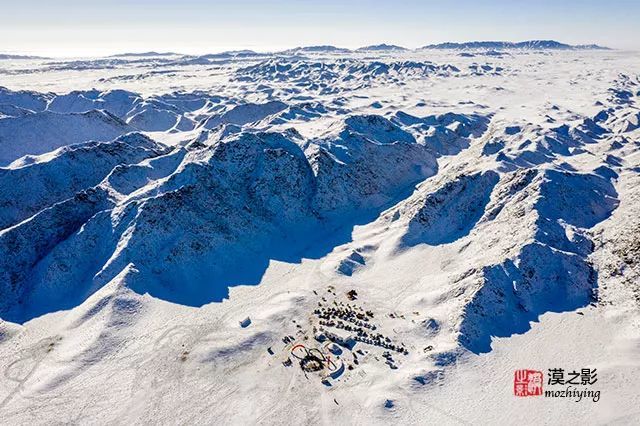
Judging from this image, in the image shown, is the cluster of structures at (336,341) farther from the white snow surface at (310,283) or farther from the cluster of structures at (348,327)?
the white snow surface at (310,283)

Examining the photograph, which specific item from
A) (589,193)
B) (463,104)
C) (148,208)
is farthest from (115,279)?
(463,104)

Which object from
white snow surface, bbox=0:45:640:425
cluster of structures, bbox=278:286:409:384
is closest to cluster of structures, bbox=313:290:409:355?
cluster of structures, bbox=278:286:409:384

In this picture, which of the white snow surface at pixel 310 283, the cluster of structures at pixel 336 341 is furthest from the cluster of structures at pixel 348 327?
the white snow surface at pixel 310 283

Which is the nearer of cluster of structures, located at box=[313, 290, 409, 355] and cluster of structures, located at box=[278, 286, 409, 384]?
cluster of structures, located at box=[278, 286, 409, 384]

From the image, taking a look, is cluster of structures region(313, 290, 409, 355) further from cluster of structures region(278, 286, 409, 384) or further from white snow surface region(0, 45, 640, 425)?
white snow surface region(0, 45, 640, 425)

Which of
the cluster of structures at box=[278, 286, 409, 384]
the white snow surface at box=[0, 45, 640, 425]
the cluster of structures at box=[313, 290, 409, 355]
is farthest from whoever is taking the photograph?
the cluster of structures at box=[313, 290, 409, 355]

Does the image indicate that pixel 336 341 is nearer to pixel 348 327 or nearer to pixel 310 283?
pixel 348 327

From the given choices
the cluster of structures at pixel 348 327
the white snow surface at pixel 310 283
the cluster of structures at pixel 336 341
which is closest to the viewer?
the white snow surface at pixel 310 283

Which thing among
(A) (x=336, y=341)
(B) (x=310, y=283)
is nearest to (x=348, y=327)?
(A) (x=336, y=341)
